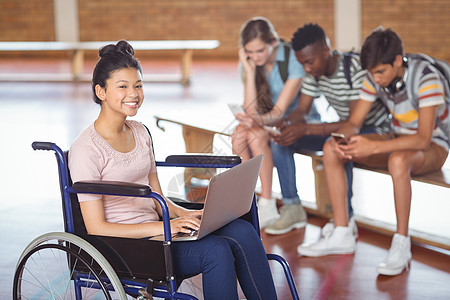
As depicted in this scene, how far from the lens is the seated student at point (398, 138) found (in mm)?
2738

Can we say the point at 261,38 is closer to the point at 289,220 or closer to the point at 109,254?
the point at 289,220

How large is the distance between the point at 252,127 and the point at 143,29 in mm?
7953

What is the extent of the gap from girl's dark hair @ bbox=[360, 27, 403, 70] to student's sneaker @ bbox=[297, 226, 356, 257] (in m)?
0.77

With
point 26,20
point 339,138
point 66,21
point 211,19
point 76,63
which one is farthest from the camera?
point 26,20

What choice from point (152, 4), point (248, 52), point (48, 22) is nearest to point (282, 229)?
point (248, 52)

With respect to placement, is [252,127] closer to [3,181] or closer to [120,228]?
[120,228]

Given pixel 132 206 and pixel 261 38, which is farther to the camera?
pixel 261 38

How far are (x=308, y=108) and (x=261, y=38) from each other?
0.43 metres

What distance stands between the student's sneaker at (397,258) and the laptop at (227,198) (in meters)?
0.96

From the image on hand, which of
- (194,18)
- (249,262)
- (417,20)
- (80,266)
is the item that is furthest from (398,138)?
(194,18)

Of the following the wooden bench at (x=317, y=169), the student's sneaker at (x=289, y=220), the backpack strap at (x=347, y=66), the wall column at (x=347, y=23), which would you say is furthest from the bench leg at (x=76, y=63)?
the backpack strap at (x=347, y=66)

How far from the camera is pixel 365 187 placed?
3770 millimetres

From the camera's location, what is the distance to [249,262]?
1958mm

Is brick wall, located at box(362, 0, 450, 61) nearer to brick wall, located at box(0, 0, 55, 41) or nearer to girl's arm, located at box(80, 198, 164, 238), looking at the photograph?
brick wall, located at box(0, 0, 55, 41)
